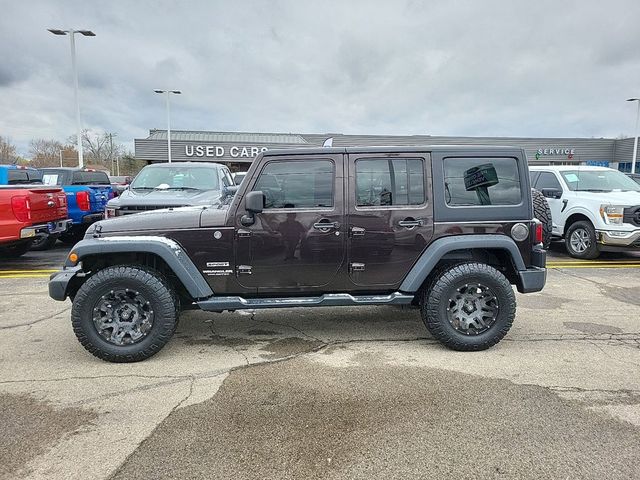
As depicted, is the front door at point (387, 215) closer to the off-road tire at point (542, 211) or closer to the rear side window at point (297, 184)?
the rear side window at point (297, 184)

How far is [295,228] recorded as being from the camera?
422cm

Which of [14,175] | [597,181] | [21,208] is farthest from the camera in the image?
[597,181]

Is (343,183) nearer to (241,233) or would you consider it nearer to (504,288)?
(241,233)

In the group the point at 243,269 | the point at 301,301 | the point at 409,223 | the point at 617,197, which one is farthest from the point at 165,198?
the point at 617,197

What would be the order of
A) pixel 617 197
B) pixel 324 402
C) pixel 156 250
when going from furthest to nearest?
pixel 617 197
pixel 156 250
pixel 324 402

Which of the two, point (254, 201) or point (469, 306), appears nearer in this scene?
point (254, 201)

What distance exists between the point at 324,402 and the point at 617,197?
8104 millimetres

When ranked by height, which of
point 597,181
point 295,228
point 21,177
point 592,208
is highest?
point 21,177

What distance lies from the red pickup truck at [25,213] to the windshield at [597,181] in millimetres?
10315

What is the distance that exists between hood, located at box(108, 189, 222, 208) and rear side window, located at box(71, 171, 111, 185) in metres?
4.74

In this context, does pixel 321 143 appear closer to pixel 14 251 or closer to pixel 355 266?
pixel 14 251

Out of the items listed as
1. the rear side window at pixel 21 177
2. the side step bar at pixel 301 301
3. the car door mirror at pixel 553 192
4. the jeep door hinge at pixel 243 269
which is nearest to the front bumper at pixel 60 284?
the side step bar at pixel 301 301

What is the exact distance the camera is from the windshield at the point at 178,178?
28.3 feet

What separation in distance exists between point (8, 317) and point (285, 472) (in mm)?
4511
